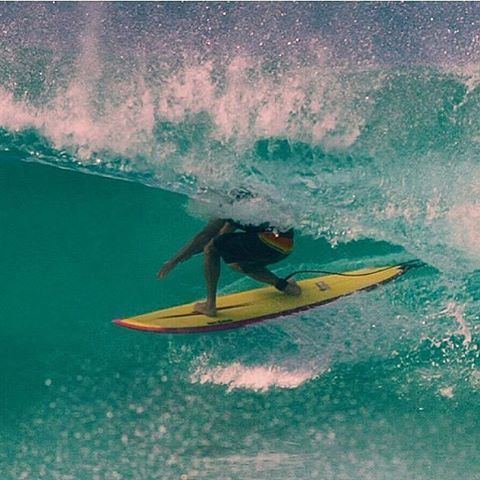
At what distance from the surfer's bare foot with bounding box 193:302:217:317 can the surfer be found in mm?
89

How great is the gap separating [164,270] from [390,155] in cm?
142

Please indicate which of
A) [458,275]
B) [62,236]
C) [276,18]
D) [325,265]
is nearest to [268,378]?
[325,265]

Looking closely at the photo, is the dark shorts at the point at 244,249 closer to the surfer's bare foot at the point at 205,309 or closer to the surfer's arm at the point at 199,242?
the surfer's arm at the point at 199,242

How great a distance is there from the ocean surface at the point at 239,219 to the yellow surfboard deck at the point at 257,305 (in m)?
0.09

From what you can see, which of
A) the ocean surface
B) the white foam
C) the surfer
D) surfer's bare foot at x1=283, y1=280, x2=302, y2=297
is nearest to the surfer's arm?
the surfer

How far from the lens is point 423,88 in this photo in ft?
13.6

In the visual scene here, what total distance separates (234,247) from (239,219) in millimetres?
144

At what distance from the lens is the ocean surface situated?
3727mm

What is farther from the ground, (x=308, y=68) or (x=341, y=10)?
(x=341, y=10)

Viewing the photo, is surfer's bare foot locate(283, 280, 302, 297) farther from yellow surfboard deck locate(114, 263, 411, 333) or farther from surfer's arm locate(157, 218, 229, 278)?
surfer's arm locate(157, 218, 229, 278)

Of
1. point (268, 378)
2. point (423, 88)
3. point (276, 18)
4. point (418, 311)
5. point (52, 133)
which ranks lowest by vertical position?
point (268, 378)

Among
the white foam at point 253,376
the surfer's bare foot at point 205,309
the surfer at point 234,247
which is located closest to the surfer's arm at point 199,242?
the surfer at point 234,247

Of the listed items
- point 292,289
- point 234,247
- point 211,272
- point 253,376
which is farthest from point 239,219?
point 253,376

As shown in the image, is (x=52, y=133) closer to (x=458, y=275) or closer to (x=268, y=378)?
(x=268, y=378)
